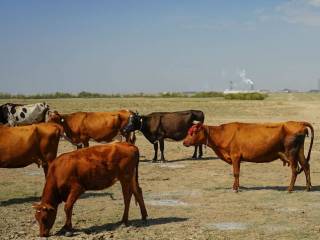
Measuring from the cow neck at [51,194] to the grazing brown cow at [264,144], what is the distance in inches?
202

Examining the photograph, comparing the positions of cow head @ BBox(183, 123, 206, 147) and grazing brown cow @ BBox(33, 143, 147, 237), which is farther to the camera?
cow head @ BBox(183, 123, 206, 147)

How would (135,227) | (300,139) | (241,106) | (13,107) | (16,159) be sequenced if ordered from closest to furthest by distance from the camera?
1. (135,227)
2. (16,159)
3. (300,139)
4. (13,107)
5. (241,106)

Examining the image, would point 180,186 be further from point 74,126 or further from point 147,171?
point 74,126

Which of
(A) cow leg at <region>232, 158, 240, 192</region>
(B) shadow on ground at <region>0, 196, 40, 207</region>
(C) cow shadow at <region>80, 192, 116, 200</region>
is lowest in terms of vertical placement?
(B) shadow on ground at <region>0, 196, 40, 207</region>

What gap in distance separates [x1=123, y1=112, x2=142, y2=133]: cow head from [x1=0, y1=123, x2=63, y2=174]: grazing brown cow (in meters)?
7.09

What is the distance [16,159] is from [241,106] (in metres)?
41.8

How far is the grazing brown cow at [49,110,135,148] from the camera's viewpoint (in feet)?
62.4

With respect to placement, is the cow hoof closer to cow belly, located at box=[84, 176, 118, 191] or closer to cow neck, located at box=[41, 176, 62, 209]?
cow neck, located at box=[41, 176, 62, 209]

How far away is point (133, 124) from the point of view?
19.3m

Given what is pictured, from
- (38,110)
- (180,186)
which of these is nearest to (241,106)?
(38,110)

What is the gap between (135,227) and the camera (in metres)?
9.27

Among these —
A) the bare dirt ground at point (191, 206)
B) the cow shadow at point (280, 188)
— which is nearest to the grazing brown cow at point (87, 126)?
the bare dirt ground at point (191, 206)

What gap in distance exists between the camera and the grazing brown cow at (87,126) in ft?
62.4

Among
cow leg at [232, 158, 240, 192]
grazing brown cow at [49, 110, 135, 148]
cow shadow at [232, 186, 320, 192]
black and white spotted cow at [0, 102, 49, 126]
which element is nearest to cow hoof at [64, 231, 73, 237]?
cow leg at [232, 158, 240, 192]
